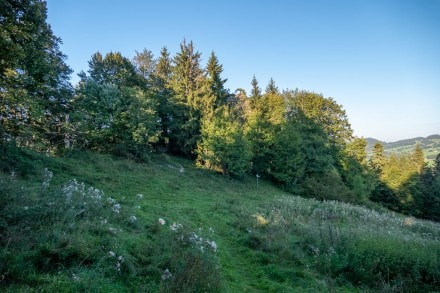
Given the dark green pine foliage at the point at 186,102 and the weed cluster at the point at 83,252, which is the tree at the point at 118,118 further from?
the weed cluster at the point at 83,252

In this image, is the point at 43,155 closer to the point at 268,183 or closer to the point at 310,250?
the point at 310,250

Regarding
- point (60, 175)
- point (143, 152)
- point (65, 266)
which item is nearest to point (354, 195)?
point (143, 152)

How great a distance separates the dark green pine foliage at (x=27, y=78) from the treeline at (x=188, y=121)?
0.04 meters

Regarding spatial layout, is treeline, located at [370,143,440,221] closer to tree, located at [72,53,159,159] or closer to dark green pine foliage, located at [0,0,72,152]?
tree, located at [72,53,159,159]

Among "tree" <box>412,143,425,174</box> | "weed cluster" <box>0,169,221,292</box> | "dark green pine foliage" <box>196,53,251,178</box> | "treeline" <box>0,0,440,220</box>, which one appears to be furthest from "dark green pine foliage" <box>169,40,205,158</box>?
"tree" <box>412,143,425,174</box>

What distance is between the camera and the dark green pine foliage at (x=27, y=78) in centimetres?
998

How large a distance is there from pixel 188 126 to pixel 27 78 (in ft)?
75.2

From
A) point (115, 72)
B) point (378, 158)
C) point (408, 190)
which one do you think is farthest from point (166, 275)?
point (378, 158)

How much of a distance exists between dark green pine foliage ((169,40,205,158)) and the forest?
0.47 feet

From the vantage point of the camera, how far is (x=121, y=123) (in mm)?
26594

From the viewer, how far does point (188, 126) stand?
34375mm

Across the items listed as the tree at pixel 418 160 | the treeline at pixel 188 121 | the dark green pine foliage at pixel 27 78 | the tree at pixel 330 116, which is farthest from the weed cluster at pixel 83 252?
the tree at pixel 418 160

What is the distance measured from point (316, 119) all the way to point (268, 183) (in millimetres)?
13505

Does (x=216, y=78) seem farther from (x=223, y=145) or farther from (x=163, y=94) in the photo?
(x=223, y=145)
